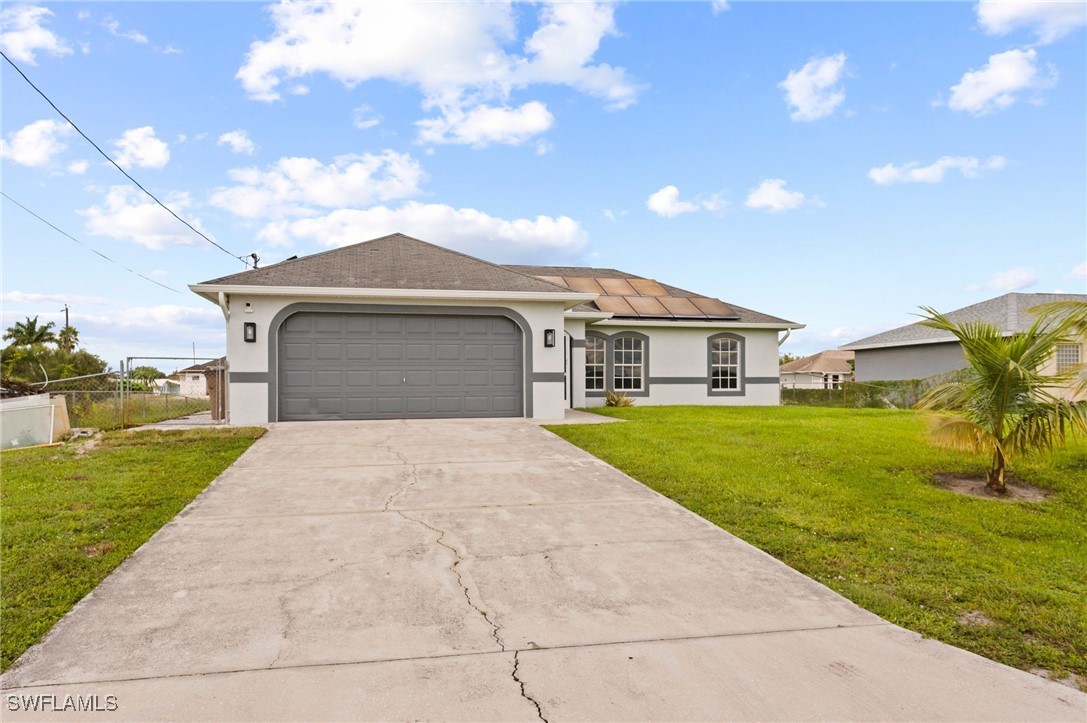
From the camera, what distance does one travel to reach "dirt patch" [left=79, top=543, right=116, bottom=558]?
14.8 ft

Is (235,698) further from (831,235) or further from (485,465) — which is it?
(831,235)

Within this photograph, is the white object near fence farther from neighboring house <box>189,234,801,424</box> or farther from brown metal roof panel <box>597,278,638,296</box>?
brown metal roof panel <box>597,278,638,296</box>

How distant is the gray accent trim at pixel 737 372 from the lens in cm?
1834

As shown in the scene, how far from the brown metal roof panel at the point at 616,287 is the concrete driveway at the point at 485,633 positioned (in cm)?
1370

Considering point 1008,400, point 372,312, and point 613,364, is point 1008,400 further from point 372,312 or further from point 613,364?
point 613,364

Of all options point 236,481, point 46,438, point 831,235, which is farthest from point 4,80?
point 831,235

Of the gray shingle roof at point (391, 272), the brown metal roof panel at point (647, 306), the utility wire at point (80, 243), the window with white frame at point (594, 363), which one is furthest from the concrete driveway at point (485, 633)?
the utility wire at point (80, 243)

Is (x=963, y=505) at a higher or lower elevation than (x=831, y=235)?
lower

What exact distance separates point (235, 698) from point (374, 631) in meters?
0.79

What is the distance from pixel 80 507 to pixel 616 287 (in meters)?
15.9

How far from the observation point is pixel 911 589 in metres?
3.90

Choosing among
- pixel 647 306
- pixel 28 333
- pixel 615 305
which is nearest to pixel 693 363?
pixel 647 306

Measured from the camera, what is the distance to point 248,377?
12070 mm

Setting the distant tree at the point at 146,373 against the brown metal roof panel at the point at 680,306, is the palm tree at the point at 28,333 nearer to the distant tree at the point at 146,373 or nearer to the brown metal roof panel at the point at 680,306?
the distant tree at the point at 146,373
